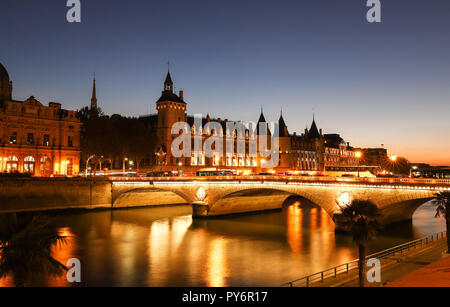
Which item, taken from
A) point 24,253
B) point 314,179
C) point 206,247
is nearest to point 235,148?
point 314,179

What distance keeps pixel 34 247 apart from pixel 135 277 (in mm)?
19560

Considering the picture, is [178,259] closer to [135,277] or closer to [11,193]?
[135,277]

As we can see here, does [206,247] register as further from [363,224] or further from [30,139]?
[30,139]

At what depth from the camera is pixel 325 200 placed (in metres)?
46.8

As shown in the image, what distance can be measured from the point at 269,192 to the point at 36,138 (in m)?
47.3

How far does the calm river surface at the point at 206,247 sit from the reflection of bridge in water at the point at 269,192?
10.5 feet

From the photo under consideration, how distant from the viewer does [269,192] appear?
67.4 metres

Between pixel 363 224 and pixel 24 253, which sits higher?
pixel 24 253

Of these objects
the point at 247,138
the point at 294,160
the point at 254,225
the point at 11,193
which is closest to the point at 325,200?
the point at 254,225

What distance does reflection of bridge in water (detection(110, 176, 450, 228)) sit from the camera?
40.2m

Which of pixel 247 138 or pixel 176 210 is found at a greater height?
pixel 247 138

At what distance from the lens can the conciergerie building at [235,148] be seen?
107 m

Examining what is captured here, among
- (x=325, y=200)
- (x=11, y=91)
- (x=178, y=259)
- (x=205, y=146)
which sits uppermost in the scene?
(x=11, y=91)

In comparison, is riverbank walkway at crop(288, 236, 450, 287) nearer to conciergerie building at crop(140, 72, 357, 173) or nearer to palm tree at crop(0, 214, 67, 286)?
palm tree at crop(0, 214, 67, 286)
